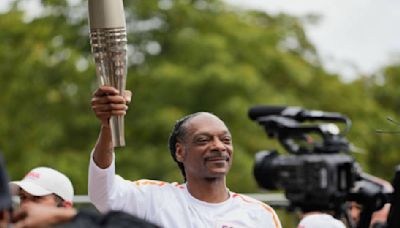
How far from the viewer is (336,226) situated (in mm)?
6773

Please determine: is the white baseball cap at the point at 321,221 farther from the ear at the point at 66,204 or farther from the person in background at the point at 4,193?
the person in background at the point at 4,193

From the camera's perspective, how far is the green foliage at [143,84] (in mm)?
16719

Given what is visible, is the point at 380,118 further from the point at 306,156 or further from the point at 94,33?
the point at 94,33

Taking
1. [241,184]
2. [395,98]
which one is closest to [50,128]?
[241,184]

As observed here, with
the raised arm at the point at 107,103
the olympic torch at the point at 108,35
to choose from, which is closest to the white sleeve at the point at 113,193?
the raised arm at the point at 107,103

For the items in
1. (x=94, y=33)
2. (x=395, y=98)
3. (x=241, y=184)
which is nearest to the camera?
(x=94, y=33)

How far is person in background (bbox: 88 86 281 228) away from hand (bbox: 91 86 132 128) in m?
0.39

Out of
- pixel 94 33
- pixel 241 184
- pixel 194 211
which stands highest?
pixel 94 33

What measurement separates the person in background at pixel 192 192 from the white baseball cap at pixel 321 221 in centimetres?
77

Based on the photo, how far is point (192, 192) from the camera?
19.8 ft

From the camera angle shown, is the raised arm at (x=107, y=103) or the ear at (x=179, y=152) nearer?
the raised arm at (x=107, y=103)

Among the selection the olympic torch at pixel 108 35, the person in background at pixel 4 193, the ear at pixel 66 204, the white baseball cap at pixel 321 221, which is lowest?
A: the white baseball cap at pixel 321 221

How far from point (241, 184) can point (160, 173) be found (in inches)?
39.6

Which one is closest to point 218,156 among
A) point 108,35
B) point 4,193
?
point 108,35
